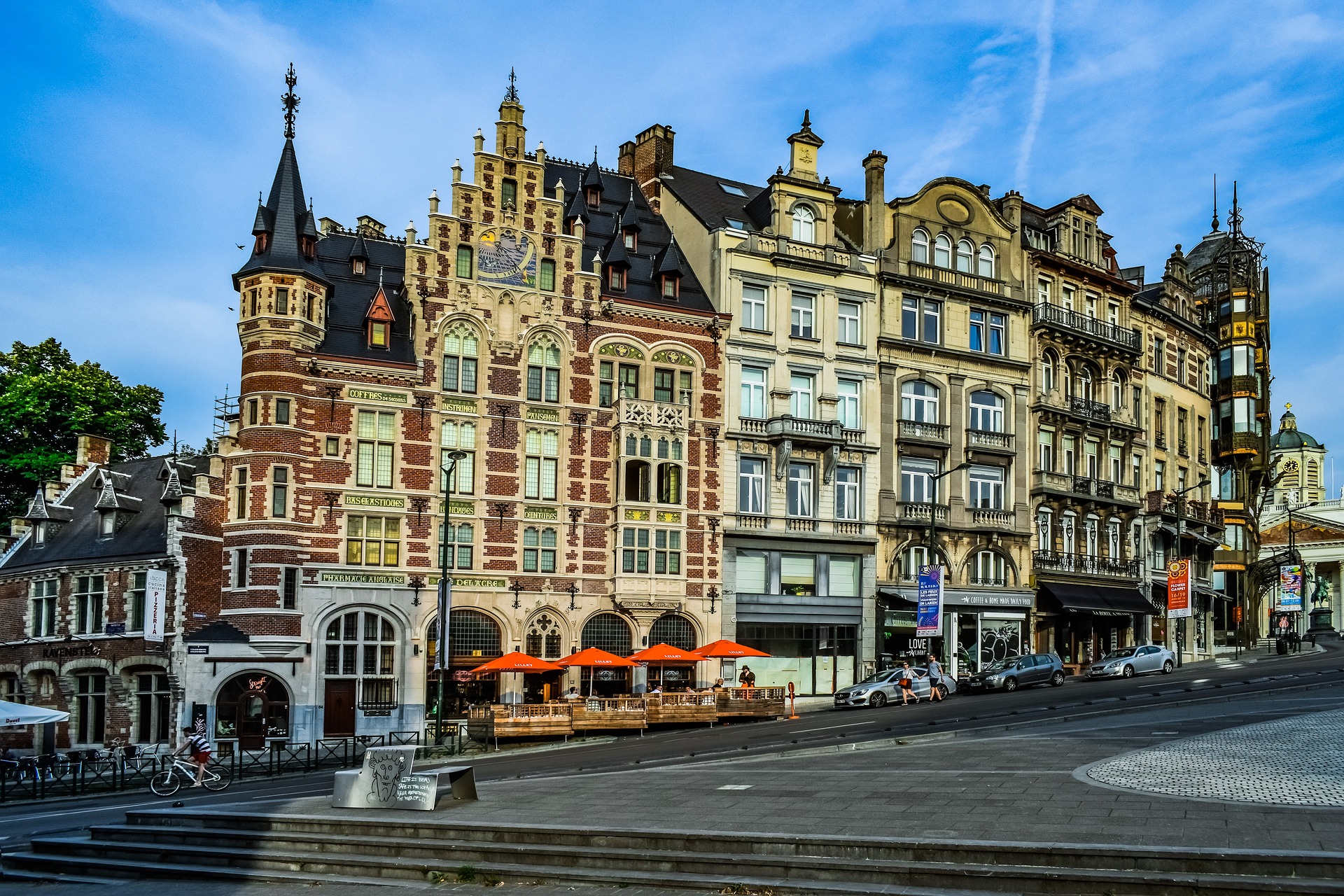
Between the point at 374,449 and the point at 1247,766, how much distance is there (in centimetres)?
3192

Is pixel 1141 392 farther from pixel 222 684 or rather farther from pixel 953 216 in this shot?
pixel 222 684

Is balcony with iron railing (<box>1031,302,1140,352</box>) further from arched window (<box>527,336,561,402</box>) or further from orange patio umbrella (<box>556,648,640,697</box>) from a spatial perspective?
orange patio umbrella (<box>556,648,640,697</box>)

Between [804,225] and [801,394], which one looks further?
[804,225]

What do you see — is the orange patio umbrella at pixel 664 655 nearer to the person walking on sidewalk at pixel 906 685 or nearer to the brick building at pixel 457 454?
the brick building at pixel 457 454

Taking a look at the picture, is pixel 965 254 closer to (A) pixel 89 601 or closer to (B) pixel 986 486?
(B) pixel 986 486

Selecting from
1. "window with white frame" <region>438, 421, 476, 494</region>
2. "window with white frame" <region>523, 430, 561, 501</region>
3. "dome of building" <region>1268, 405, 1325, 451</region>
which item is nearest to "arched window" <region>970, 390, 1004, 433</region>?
"window with white frame" <region>523, 430, 561, 501</region>

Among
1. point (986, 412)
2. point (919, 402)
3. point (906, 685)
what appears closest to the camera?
point (906, 685)

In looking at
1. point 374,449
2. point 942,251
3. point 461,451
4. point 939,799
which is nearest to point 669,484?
point 461,451

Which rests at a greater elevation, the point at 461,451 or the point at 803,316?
the point at 803,316

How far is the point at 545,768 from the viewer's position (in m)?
31.4

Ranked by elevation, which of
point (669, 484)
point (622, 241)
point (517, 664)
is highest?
point (622, 241)

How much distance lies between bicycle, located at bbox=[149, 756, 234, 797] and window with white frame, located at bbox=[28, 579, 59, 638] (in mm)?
19232

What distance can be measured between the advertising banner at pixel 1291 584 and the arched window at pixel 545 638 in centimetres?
4533

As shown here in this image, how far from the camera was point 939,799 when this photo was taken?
65.6 ft
